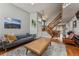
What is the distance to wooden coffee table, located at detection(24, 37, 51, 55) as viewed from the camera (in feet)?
7.21

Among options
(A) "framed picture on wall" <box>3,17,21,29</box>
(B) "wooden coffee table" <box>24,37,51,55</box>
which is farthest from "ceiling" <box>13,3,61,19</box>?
(B) "wooden coffee table" <box>24,37,51,55</box>

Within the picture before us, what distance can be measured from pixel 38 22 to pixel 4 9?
2.57 feet

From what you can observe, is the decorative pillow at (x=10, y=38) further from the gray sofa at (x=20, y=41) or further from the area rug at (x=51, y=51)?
the area rug at (x=51, y=51)

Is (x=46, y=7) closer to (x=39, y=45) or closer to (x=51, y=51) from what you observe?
(x=39, y=45)

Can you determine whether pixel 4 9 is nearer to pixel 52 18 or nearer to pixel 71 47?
pixel 52 18

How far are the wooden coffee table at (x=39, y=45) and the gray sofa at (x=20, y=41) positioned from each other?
4.1 inches

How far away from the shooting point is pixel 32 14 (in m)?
2.27

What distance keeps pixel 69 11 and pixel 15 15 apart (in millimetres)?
1176

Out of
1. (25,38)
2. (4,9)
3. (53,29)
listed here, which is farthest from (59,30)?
(4,9)

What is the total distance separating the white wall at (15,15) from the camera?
84.3 inches

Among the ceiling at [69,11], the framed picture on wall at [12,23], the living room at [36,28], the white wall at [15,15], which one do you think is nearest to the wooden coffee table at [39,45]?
the living room at [36,28]

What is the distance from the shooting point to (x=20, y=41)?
2.26m

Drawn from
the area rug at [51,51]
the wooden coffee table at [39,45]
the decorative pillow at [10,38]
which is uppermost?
the decorative pillow at [10,38]

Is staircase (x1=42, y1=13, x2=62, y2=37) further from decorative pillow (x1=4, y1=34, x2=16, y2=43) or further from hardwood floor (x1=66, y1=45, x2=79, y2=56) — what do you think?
decorative pillow (x1=4, y1=34, x2=16, y2=43)
